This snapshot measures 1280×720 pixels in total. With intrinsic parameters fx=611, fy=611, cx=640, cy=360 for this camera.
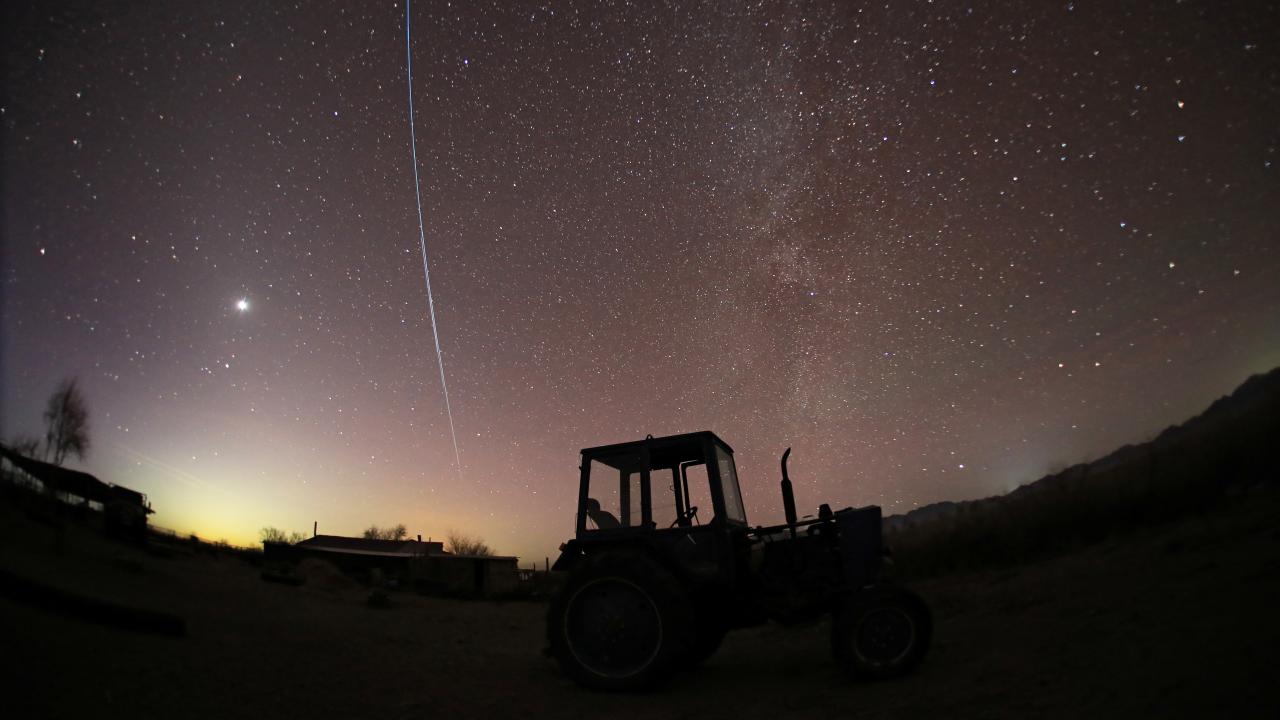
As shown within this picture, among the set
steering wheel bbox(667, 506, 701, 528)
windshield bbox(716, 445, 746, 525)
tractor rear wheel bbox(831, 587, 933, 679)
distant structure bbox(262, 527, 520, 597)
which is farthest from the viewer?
distant structure bbox(262, 527, 520, 597)

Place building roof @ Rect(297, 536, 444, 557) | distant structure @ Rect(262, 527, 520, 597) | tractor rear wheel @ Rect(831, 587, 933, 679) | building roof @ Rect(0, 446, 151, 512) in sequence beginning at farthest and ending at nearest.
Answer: building roof @ Rect(297, 536, 444, 557)
distant structure @ Rect(262, 527, 520, 597)
building roof @ Rect(0, 446, 151, 512)
tractor rear wheel @ Rect(831, 587, 933, 679)

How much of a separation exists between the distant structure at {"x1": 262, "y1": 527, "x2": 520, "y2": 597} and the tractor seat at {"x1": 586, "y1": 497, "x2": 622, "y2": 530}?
23.0 meters

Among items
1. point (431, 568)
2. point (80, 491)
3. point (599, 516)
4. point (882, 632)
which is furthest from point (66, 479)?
point (882, 632)

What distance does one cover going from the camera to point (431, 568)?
29.4 m

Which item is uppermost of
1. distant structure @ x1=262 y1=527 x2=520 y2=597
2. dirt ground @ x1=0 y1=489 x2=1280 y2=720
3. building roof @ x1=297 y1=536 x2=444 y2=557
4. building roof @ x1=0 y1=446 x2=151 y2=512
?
building roof @ x1=0 y1=446 x2=151 y2=512

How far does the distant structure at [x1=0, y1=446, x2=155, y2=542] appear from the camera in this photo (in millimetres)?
21312

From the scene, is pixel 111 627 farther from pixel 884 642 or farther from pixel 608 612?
pixel 884 642

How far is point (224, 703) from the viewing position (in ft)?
17.3

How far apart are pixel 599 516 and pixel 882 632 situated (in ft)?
10.5

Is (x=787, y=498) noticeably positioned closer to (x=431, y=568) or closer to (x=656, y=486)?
(x=656, y=486)

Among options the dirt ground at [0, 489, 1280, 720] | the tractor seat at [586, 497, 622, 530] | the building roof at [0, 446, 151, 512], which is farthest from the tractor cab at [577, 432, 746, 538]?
the building roof at [0, 446, 151, 512]

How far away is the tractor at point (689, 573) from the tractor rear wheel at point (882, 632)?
10 mm

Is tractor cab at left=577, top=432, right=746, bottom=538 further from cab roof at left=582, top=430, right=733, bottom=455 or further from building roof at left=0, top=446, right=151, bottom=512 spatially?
building roof at left=0, top=446, right=151, bottom=512

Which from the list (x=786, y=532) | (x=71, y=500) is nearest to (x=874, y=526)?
(x=786, y=532)
